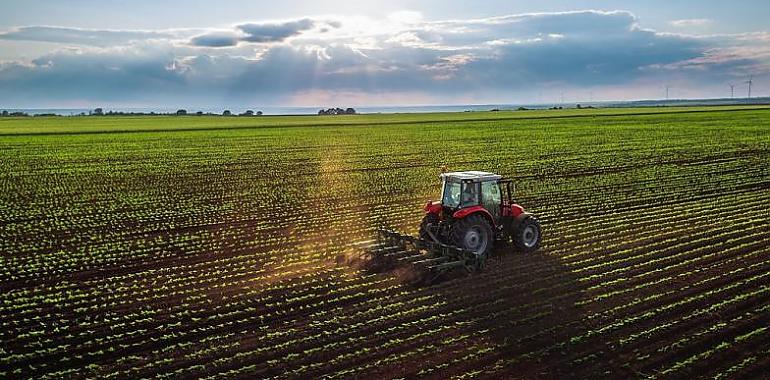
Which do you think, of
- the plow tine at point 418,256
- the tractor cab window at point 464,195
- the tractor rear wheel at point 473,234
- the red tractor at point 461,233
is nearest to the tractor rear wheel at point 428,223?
the red tractor at point 461,233

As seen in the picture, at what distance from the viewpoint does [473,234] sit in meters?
13.9

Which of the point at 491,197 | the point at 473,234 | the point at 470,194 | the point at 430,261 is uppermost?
the point at 470,194

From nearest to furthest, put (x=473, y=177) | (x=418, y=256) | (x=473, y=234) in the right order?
(x=418, y=256)
(x=473, y=234)
(x=473, y=177)

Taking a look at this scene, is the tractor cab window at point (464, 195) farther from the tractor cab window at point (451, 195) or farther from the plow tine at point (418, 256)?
the plow tine at point (418, 256)

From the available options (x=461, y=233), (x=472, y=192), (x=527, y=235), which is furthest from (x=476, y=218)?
(x=527, y=235)

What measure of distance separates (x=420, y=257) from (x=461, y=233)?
106cm

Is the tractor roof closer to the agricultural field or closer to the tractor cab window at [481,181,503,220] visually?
the tractor cab window at [481,181,503,220]

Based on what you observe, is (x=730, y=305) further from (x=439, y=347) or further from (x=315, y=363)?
(x=315, y=363)

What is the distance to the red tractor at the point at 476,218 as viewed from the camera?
13836 mm

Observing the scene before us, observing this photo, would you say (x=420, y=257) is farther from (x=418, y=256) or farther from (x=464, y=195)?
(x=464, y=195)

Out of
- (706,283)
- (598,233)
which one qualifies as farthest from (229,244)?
(706,283)

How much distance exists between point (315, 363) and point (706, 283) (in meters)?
8.31

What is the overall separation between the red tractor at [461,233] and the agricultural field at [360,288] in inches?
16.9

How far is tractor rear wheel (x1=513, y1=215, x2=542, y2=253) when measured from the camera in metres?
14.7
